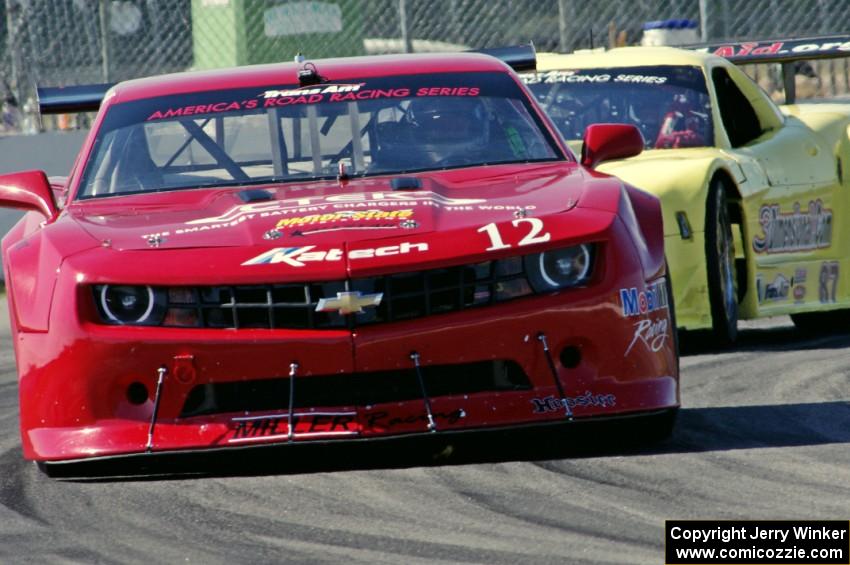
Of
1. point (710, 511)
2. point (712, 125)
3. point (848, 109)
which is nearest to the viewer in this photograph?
point (710, 511)

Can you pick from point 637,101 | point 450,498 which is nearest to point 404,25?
point 637,101

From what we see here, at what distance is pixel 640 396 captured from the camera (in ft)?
17.1

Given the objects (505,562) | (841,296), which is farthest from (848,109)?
(505,562)

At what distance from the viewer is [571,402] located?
5.14m

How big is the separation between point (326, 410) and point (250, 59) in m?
8.97

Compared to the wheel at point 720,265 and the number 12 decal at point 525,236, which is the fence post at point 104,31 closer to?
the wheel at point 720,265

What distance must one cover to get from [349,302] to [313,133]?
1.53 m

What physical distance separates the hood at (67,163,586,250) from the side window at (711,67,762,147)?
3.43 m

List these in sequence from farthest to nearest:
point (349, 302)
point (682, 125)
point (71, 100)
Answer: point (682, 125)
point (71, 100)
point (349, 302)

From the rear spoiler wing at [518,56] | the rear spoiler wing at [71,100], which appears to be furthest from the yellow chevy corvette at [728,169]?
the rear spoiler wing at [71,100]

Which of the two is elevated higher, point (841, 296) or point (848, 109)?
point (848, 109)

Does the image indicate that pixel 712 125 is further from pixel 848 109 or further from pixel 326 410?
pixel 326 410

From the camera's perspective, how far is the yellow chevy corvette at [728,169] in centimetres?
792

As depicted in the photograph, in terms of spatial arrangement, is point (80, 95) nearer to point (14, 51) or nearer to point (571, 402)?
point (571, 402)
